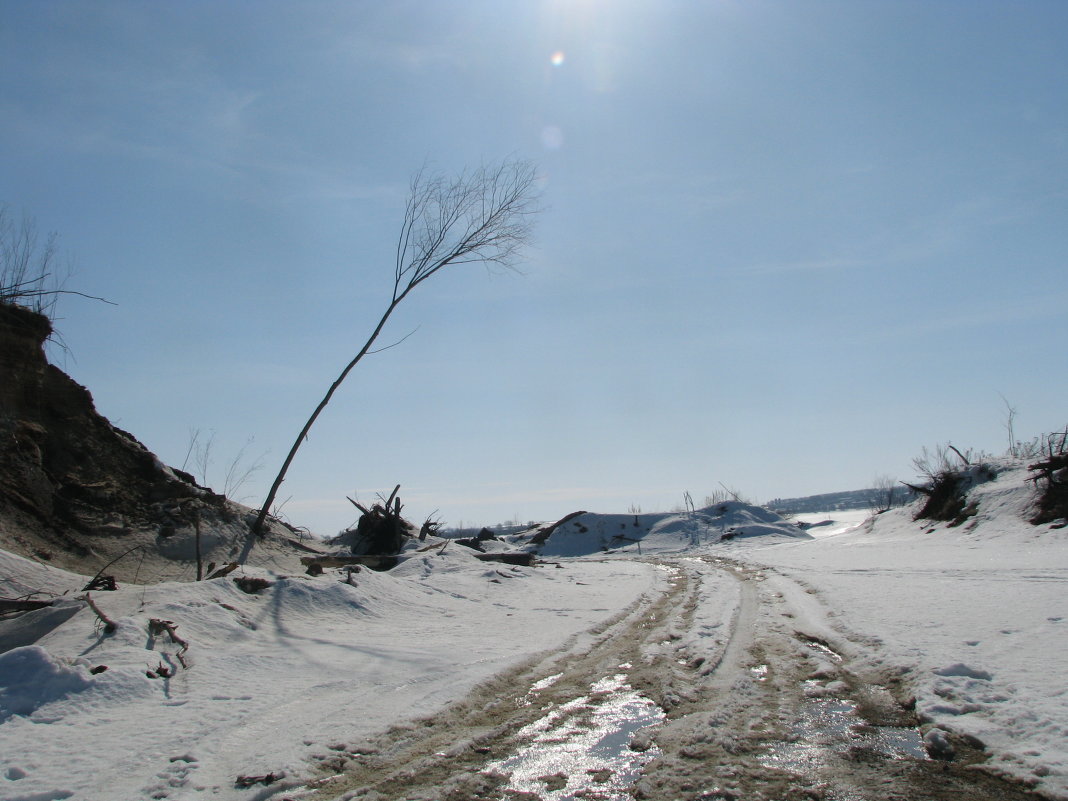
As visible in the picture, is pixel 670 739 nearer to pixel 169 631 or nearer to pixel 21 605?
pixel 169 631

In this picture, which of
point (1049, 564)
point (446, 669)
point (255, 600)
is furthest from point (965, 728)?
point (1049, 564)

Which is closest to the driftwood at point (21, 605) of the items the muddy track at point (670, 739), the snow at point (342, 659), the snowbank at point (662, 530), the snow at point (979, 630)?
the snow at point (342, 659)

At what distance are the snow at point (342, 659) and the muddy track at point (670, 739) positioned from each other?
0.82ft

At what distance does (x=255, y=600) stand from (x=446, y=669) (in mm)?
2749

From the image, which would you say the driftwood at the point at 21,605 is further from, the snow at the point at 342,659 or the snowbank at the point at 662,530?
the snowbank at the point at 662,530

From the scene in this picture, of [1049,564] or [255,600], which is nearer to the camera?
[255,600]

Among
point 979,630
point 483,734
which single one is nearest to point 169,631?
point 483,734

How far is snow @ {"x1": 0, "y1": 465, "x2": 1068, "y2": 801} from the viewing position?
11.3 ft

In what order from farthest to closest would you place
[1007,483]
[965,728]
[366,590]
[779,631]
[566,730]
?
[1007,483] → [366,590] → [779,631] → [566,730] → [965,728]

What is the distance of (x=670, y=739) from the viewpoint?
147 inches

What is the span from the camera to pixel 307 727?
408cm

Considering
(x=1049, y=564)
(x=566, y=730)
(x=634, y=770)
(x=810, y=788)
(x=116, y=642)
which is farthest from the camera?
(x=1049, y=564)

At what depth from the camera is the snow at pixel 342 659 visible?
344cm

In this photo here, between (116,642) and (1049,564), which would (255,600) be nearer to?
(116,642)
